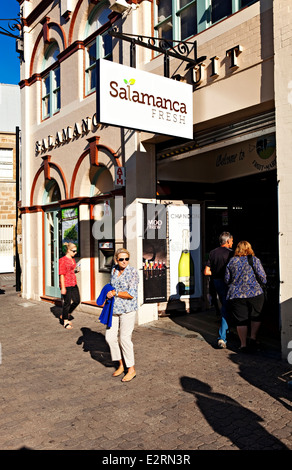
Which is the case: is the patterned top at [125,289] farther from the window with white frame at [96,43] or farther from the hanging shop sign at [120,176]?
the window with white frame at [96,43]

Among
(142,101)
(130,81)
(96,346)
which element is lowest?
(96,346)

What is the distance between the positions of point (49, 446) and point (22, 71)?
43.5ft

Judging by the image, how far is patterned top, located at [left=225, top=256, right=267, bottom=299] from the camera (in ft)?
19.9

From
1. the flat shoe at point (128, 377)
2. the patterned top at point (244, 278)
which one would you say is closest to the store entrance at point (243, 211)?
the patterned top at point (244, 278)

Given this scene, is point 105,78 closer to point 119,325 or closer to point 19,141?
point 119,325

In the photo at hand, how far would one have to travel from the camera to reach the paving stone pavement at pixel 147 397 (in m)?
3.80

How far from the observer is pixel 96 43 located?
1038 centimetres

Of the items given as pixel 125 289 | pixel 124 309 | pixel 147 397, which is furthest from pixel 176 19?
pixel 147 397

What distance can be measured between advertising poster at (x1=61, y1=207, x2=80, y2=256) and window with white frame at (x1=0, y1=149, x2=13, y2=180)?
14.6 meters

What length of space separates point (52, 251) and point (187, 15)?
769 cm

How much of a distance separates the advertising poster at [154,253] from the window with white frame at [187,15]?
3439 mm

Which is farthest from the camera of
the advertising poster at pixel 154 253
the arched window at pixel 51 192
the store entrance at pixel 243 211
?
the arched window at pixel 51 192

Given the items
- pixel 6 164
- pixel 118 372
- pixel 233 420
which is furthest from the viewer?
pixel 6 164

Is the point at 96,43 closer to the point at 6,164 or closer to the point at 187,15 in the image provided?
the point at 187,15
